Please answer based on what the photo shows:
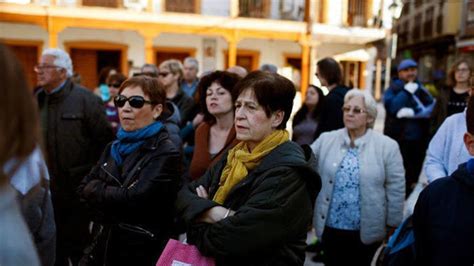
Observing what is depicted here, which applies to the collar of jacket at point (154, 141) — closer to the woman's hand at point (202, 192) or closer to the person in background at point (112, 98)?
the woman's hand at point (202, 192)

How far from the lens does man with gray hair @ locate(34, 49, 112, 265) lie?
3.82 meters

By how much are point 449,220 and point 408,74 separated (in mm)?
4582

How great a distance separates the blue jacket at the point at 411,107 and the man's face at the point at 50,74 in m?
4.13

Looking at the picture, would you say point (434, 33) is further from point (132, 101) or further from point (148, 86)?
point (132, 101)

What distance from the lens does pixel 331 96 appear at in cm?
459

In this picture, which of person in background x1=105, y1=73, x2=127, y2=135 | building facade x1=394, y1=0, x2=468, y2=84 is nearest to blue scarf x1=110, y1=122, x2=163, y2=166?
person in background x1=105, y1=73, x2=127, y2=135

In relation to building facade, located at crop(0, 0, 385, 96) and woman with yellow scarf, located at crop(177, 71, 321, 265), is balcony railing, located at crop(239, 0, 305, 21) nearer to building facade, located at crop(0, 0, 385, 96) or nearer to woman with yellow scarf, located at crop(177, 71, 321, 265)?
building facade, located at crop(0, 0, 385, 96)

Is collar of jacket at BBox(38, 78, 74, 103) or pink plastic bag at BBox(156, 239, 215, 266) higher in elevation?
collar of jacket at BBox(38, 78, 74, 103)

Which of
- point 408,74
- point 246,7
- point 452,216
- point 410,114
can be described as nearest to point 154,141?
point 452,216

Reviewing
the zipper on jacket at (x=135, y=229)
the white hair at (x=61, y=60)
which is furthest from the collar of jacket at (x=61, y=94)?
the zipper on jacket at (x=135, y=229)

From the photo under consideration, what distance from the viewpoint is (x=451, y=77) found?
17.0 ft

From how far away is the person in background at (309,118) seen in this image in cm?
501

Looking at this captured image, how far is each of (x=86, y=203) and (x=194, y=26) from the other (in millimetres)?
14288

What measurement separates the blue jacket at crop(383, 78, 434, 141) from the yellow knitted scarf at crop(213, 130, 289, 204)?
13.9 ft
